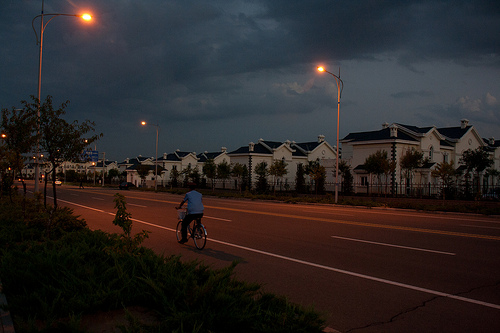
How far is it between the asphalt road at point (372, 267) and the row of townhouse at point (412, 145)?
94.0 ft

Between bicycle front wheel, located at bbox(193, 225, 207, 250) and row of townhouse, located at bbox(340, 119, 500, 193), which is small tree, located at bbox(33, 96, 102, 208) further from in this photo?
row of townhouse, located at bbox(340, 119, 500, 193)

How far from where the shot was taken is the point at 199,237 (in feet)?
33.9

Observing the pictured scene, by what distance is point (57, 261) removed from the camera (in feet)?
21.0

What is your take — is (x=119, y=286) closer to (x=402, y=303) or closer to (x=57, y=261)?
(x=57, y=261)

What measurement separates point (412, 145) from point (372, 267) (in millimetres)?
39675

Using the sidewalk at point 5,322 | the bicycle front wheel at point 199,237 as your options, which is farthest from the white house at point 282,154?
the sidewalk at point 5,322

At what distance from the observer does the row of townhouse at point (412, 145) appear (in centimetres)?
4344

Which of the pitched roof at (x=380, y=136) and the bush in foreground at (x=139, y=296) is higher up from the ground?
the pitched roof at (x=380, y=136)

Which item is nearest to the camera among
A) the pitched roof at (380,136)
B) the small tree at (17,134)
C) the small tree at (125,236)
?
the small tree at (125,236)

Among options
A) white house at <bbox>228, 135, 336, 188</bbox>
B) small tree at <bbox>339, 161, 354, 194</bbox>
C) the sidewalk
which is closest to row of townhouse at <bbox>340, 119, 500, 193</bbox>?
small tree at <bbox>339, 161, 354, 194</bbox>

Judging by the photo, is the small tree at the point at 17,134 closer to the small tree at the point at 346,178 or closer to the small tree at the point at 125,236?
the small tree at the point at 125,236

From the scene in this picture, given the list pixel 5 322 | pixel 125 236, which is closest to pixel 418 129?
pixel 125 236

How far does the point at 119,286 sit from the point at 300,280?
3.25 m

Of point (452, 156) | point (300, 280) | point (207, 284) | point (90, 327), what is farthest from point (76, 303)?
point (452, 156)
